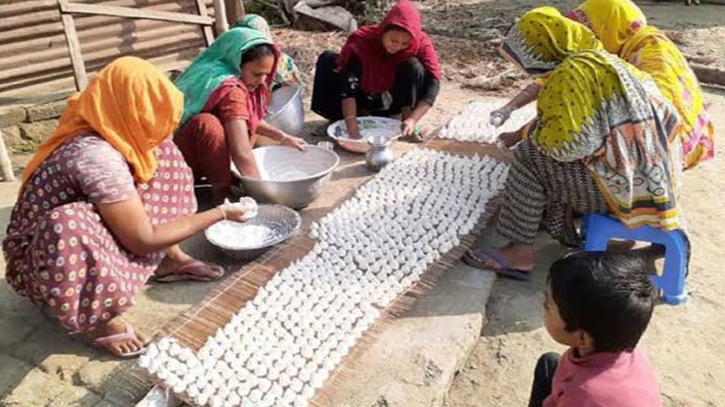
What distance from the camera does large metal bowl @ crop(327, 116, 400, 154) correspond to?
3717 mm

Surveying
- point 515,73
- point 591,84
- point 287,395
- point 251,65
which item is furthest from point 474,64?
point 287,395

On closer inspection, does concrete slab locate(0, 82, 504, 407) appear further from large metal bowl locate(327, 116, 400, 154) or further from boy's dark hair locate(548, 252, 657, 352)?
large metal bowl locate(327, 116, 400, 154)

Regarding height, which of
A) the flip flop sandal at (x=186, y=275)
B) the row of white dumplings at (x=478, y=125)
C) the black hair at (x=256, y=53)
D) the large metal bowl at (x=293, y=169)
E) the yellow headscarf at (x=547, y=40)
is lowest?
the flip flop sandal at (x=186, y=275)

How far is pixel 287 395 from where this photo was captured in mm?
1941

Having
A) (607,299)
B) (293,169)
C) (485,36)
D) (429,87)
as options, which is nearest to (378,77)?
(429,87)

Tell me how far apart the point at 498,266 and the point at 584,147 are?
23.8 inches

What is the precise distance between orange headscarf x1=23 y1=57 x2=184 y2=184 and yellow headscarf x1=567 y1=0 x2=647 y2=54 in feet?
5.72

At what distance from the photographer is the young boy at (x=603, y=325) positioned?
144cm

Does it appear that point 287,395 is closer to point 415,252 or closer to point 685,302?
point 415,252

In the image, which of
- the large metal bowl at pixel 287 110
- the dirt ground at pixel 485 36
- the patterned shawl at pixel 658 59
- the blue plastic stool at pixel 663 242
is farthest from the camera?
the dirt ground at pixel 485 36

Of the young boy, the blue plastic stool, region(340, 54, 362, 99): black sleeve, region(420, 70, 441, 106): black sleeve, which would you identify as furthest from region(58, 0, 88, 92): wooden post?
the young boy

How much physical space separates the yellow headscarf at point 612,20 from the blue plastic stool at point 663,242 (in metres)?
0.79

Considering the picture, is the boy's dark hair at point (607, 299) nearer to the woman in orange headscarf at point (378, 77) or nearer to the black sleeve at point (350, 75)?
the woman in orange headscarf at point (378, 77)

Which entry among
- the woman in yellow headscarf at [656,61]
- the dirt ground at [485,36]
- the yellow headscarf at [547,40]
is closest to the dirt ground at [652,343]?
the woman in yellow headscarf at [656,61]
